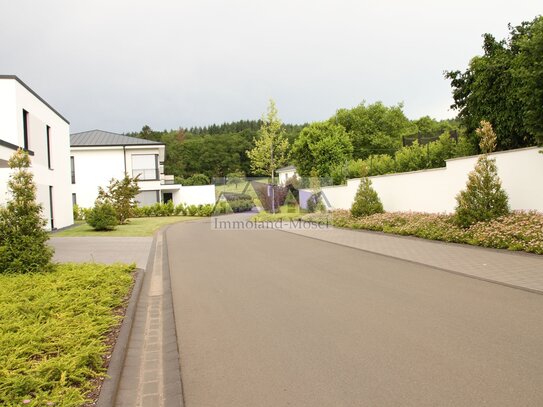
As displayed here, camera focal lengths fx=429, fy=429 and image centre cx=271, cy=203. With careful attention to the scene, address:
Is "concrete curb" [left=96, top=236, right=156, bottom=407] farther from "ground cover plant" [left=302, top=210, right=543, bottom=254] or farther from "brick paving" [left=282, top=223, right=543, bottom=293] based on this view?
"ground cover plant" [left=302, top=210, right=543, bottom=254]

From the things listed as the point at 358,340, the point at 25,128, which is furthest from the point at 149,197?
the point at 358,340

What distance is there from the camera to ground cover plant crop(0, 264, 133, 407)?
3.47 m

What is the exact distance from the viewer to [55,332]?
471 centimetres

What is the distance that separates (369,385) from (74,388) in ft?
7.94

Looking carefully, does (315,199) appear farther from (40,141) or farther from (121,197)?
(40,141)

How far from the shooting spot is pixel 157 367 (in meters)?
4.32

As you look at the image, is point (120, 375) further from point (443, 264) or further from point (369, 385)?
point (443, 264)

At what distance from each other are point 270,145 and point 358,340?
27070 millimetres

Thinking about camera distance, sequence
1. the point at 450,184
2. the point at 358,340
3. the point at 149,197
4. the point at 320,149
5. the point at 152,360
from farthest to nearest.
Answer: the point at 149,197 → the point at 320,149 → the point at 450,184 → the point at 358,340 → the point at 152,360

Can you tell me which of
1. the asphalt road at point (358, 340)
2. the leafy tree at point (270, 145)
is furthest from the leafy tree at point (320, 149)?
the asphalt road at point (358, 340)

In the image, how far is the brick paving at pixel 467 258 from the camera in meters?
7.41

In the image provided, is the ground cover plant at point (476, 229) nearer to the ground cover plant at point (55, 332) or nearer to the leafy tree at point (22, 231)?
the ground cover plant at point (55, 332)

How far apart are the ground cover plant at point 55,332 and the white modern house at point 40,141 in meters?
5.48

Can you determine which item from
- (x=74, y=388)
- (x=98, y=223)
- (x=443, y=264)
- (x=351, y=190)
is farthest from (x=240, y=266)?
(x=351, y=190)
